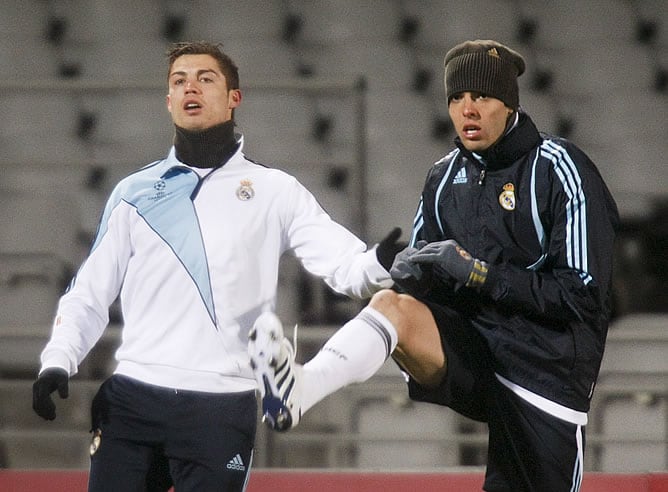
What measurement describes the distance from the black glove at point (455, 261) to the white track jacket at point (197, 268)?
96 mm

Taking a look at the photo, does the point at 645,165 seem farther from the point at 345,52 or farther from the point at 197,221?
the point at 197,221

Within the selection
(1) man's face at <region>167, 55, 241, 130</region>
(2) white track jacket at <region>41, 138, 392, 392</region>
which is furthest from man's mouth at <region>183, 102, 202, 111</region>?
(2) white track jacket at <region>41, 138, 392, 392</region>

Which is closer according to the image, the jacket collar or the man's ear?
the jacket collar

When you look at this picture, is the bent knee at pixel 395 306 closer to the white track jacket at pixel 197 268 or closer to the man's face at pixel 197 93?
the white track jacket at pixel 197 268

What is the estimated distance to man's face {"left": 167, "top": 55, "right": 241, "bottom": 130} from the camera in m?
2.85

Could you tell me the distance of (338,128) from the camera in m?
5.48

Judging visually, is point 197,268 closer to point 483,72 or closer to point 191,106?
point 191,106

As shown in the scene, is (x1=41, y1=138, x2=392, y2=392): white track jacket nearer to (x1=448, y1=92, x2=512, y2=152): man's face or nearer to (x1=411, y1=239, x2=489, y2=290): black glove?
(x1=411, y1=239, x2=489, y2=290): black glove

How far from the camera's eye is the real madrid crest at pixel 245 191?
111 inches

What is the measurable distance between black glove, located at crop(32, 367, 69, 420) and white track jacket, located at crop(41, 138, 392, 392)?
0.04 metres

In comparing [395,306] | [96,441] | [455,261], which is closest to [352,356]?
[395,306]

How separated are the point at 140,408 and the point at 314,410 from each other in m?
1.97

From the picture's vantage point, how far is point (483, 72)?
110 inches

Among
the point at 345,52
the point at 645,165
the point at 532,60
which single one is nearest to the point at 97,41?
the point at 345,52
